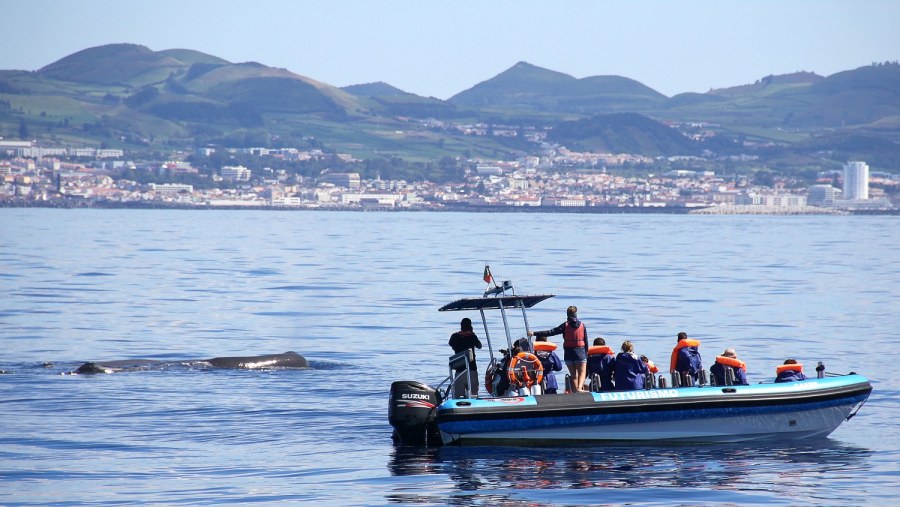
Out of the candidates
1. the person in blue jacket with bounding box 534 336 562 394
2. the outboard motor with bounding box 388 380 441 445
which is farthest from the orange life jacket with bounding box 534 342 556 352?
the outboard motor with bounding box 388 380 441 445

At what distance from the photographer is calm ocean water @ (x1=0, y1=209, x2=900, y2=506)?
67.7 ft

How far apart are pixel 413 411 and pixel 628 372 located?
12.6 ft

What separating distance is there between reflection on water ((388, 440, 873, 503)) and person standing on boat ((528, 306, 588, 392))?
1387 millimetres

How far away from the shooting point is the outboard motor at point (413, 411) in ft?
76.2

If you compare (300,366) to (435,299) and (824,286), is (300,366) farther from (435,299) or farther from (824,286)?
(824,286)

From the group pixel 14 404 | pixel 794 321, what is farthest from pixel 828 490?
pixel 794 321

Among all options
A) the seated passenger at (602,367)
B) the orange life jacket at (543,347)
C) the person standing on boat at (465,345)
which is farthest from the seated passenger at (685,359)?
the person standing on boat at (465,345)

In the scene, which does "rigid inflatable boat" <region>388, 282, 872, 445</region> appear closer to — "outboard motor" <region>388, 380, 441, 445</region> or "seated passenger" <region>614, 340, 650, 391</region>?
"outboard motor" <region>388, 380, 441, 445</region>

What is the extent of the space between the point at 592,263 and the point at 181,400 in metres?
52.0

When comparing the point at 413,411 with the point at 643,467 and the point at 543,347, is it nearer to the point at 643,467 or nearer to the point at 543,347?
the point at 543,347

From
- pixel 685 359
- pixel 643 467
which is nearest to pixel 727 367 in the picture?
pixel 685 359

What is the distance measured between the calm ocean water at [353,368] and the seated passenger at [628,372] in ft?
3.61

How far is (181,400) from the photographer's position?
94.1 ft

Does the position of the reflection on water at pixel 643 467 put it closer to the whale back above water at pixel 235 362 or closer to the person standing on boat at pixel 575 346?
the person standing on boat at pixel 575 346
